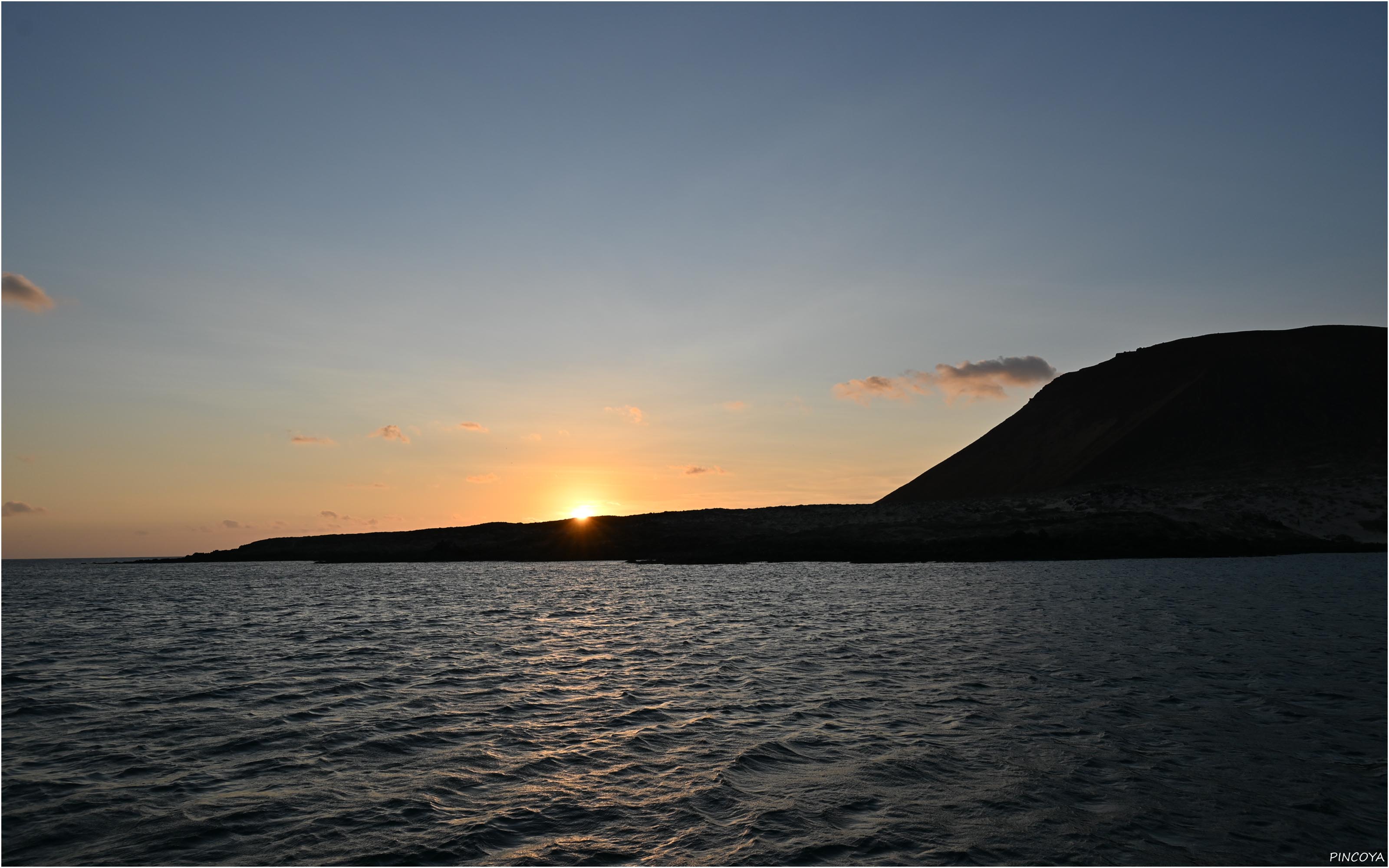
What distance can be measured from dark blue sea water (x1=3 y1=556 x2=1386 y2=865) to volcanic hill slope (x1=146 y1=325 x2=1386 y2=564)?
6260cm

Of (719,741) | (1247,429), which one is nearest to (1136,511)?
(1247,429)

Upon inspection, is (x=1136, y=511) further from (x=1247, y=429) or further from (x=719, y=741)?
(x=719, y=741)

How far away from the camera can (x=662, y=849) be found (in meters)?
12.9

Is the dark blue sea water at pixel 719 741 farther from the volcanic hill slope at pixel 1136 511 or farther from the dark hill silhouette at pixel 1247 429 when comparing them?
→ the dark hill silhouette at pixel 1247 429

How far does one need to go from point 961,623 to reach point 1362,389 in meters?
195

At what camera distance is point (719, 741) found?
1900 centimetres

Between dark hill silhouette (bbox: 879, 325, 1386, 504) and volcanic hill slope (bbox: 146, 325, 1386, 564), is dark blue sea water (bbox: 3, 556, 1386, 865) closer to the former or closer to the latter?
volcanic hill slope (bbox: 146, 325, 1386, 564)

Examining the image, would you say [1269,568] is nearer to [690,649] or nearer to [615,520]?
[690,649]

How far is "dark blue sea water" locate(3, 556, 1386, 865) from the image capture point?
13.4 metres

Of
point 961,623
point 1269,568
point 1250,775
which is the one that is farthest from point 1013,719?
point 1269,568

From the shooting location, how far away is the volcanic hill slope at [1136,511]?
10106 cm

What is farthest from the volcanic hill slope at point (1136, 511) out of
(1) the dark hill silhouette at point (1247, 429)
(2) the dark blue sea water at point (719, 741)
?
(2) the dark blue sea water at point (719, 741)


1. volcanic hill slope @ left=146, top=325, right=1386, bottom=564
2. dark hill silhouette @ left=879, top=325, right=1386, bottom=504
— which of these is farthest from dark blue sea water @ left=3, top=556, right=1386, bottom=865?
dark hill silhouette @ left=879, top=325, right=1386, bottom=504

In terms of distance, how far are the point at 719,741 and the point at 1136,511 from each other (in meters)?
109
